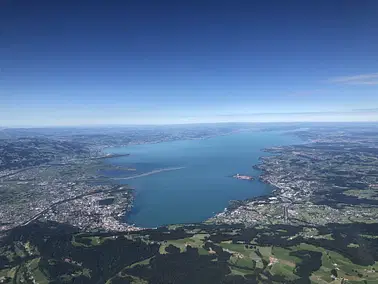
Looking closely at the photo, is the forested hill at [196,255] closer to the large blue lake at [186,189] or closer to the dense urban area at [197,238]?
the dense urban area at [197,238]

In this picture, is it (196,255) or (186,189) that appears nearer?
(196,255)

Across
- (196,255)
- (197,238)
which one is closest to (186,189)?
(197,238)

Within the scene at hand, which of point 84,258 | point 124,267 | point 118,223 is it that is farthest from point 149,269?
point 118,223

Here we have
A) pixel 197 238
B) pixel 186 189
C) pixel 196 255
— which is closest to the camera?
pixel 196 255

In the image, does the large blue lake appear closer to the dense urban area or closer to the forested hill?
→ the dense urban area

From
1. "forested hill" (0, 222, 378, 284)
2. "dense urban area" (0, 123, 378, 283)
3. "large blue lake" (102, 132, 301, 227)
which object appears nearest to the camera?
"forested hill" (0, 222, 378, 284)

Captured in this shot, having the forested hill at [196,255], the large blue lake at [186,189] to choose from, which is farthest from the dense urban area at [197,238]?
the large blue lake at [186,189]

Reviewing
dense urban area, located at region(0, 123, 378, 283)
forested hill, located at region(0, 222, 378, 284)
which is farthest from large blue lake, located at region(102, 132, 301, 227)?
forested hill, located at region(0, 222, 378, 284)

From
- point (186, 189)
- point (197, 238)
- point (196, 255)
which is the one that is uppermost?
point (197, 238)

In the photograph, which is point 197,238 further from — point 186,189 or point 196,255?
point 186,189

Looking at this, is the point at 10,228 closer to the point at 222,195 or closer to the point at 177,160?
the point at 222,195

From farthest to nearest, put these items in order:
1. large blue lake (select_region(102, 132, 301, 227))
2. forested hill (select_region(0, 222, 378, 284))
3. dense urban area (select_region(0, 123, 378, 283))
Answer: large blue lake (select_region(102, 132, 301, 227)) < dense urban area (select_region(0, 123, 378, 283)) < forested hill (select_region(0, 222, 378, 284))
